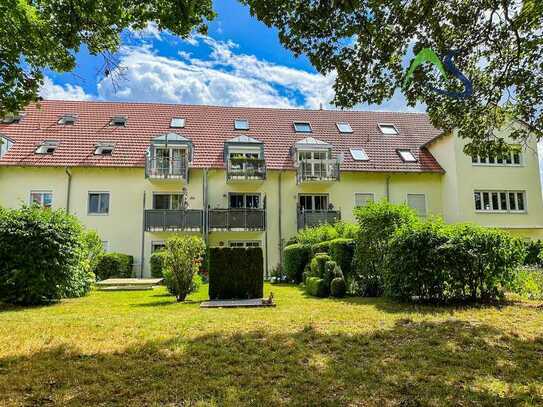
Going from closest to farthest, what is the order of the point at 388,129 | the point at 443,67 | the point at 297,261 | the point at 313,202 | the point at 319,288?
the point at 443,67 < the point at 319,288 < the point at 297,261 < the point at 313,202 < the point at 388,129

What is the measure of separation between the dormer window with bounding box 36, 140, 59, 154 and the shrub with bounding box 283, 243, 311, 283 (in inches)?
625

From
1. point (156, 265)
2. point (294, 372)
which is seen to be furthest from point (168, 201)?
point (294, 372)

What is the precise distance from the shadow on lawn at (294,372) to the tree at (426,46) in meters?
5.62

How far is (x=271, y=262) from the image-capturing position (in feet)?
81.8

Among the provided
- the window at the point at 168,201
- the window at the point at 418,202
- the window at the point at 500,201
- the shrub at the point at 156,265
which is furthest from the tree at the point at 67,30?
the window at the point at 500,201

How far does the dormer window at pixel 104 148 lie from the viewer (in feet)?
81.5

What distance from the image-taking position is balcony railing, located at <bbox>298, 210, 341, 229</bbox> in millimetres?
24469

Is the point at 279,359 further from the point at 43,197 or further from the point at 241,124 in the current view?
the point at 241,124

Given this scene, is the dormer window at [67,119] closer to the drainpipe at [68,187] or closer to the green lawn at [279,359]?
the drainpipe at [68,187]

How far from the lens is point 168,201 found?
2509 centimetres

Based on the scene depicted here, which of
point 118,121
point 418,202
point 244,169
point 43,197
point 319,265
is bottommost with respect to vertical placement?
point 319,265

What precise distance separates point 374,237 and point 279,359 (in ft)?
24.6

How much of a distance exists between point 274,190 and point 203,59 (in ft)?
53.1

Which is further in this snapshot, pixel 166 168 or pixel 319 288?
pixel 166 168
